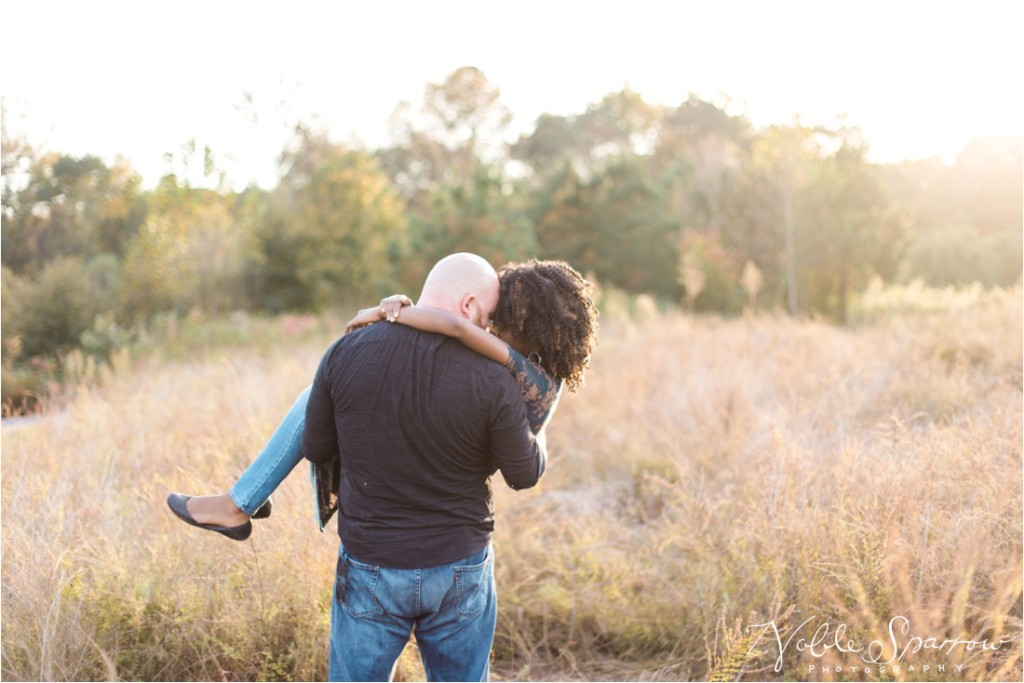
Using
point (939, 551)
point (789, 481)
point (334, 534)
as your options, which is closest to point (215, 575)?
point (334, 534)

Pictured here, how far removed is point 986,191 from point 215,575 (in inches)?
1241

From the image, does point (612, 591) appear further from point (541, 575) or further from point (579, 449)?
point (579, 449)

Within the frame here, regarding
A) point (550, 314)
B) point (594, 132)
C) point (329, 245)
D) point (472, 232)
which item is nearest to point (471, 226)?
point (472, 232)

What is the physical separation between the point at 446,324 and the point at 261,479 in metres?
0.92

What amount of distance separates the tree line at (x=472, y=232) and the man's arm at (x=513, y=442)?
921 cm

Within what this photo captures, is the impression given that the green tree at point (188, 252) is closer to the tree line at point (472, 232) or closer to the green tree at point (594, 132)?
the tree line at point (472, 232)

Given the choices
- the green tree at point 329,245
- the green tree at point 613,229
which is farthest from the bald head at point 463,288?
the green tree at point 613,229

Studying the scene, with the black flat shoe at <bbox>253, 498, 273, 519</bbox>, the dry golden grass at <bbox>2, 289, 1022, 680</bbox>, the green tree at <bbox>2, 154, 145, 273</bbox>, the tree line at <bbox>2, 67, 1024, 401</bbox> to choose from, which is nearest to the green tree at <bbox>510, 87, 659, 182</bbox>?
the tree line at <bbox>2, 67, 1024, 401</bbox>

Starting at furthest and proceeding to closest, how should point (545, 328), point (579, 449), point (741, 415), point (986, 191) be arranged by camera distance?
point (986, 191)
point (579, 449)
point (741, 415)
point (545, 328)

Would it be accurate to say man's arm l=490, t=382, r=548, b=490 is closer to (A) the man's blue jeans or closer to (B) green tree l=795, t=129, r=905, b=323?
(A) the man's blue jeans

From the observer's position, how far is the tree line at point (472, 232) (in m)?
11.5

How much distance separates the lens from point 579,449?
21.3 ft

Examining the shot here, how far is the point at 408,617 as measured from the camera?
210cm

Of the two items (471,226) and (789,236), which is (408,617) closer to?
(471,226)
